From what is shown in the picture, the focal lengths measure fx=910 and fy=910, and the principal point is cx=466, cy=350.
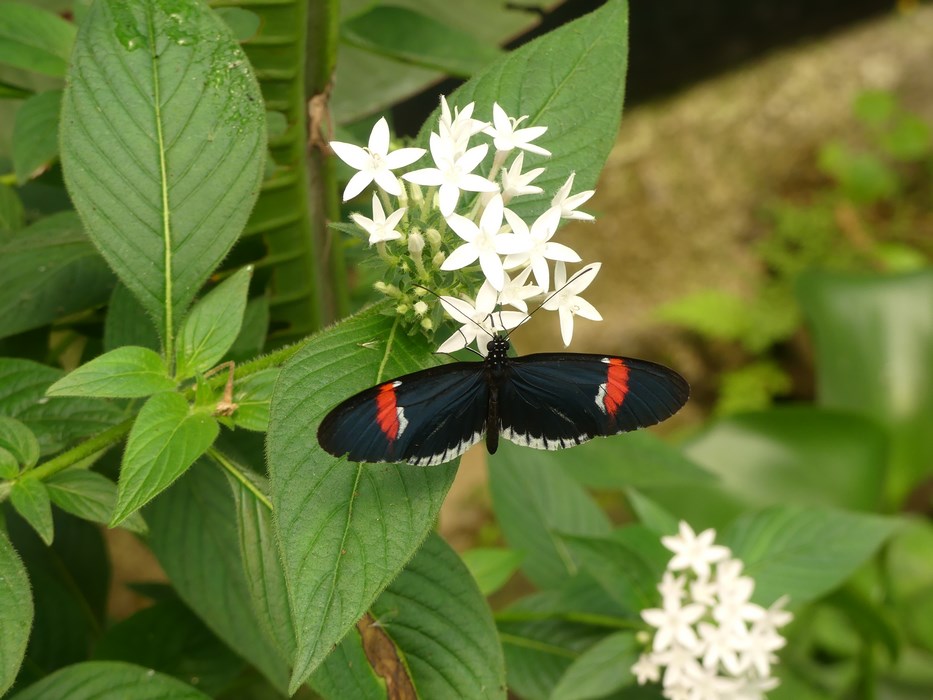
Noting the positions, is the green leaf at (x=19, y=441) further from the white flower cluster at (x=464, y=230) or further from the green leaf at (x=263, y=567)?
the white flower cluster at (x=464, y=230)

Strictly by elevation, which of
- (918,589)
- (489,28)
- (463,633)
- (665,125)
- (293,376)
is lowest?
(918,589)

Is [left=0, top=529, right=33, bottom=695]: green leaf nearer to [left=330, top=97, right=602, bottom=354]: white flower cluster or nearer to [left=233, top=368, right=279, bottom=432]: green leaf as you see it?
[left=233, top=368, right=279, bottom=432]: green leaf

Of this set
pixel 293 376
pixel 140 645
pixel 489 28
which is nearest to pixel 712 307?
pixel 489 28

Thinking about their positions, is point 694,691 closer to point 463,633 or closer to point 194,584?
point 463,633

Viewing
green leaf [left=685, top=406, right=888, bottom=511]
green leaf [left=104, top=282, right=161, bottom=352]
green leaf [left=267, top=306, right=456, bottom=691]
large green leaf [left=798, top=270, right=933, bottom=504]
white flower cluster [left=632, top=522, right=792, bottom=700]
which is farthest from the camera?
large green leaf [left=798, top=270, right=933, bottom=504]

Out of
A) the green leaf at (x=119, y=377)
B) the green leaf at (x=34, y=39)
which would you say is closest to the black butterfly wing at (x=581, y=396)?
the green leaf at (x=119, y=377)

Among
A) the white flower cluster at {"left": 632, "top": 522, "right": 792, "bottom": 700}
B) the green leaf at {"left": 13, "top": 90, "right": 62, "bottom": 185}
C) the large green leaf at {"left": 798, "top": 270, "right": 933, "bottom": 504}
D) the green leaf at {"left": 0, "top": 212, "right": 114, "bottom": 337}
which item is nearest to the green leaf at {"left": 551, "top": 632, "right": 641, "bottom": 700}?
the white flower cluster at {"left": 632, "top": 522, "right": 792, "bottom": 700}
